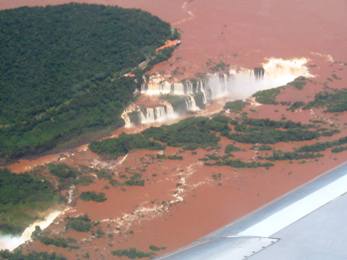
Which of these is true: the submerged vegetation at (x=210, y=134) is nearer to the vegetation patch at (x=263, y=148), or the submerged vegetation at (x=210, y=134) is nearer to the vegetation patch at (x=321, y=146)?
the vegetation patch at (x=263, y=148)

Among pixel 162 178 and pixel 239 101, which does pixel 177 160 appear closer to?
pixel 162 178

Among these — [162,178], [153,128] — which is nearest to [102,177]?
[162,178]

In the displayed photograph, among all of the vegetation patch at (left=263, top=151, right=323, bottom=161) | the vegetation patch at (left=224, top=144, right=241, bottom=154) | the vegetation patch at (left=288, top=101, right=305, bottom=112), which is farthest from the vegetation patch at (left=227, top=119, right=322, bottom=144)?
the vegetation patch at (left=288, top=101, right=305, bottom=112)

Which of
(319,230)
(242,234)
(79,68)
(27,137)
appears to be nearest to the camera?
(319,230)

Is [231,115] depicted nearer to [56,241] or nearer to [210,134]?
[210,134]

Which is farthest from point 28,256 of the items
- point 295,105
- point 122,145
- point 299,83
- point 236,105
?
Answer: point 299,83

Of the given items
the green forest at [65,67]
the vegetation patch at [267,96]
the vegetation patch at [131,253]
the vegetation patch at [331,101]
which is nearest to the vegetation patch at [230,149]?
the vegetation patch at [267,96]
